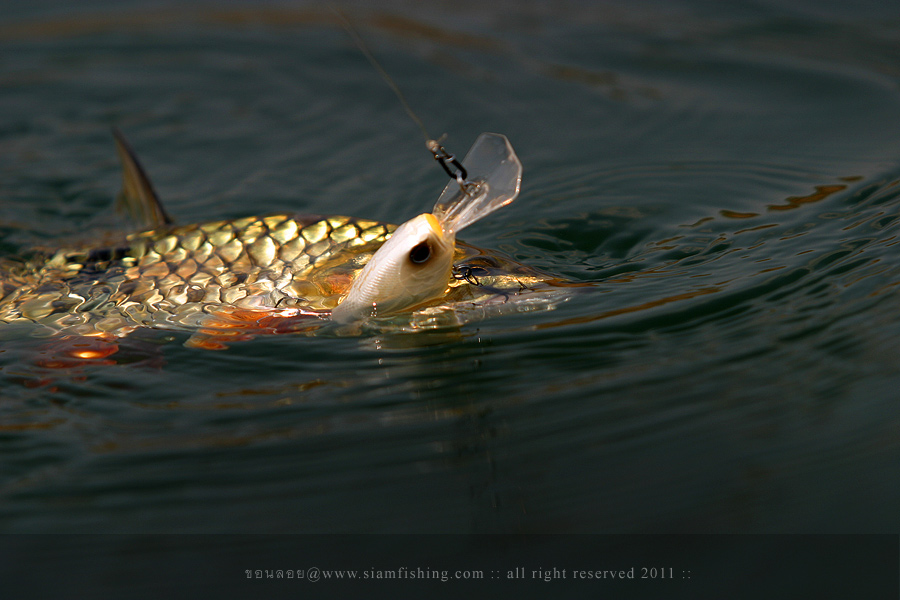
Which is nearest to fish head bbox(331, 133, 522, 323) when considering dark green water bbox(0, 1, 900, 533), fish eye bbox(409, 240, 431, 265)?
fish eye bbox(409, 240, 431, 265)

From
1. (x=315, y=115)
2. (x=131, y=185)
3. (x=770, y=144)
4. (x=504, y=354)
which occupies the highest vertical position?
(x=315, y=115)

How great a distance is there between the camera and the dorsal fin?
3342 millimetres

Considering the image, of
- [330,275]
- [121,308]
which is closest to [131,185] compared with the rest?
[121,308]

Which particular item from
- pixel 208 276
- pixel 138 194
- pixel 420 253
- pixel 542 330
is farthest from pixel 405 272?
pixel 138 194

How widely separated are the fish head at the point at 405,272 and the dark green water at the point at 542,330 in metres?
0.19

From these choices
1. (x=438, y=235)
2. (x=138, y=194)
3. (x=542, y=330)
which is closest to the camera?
(x=438, y=235)

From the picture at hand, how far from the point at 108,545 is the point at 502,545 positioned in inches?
38.4

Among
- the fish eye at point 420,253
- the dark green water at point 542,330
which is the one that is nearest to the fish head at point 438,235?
the fish eye at point 420,253

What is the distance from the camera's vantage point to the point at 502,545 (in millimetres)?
1999

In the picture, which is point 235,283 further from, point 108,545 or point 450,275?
point 108,545

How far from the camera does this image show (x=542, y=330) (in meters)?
2.76

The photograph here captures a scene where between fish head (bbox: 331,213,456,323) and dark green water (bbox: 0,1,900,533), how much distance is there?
7.5 inches

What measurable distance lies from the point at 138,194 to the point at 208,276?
759mm

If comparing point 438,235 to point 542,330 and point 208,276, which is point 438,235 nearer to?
point 542,330
